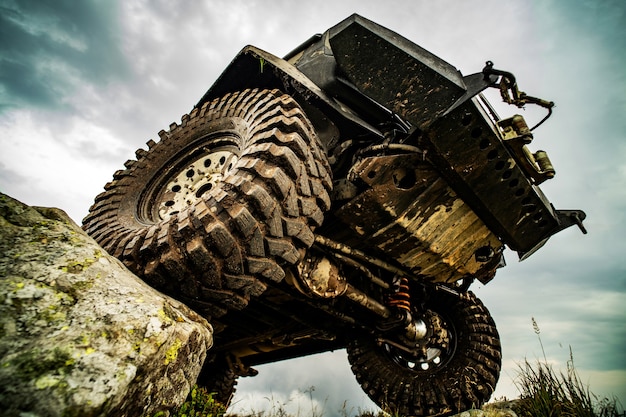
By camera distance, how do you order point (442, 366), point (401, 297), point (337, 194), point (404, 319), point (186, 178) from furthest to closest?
1. point (442, 366)
2. point (404, 319)
3. point (401, 297)
4. point (186, 178)
5. point (337, 194)

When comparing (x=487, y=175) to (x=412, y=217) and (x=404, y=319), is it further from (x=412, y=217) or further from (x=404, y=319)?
(x=404, y=319)

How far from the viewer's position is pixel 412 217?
Result: 90.8 inches

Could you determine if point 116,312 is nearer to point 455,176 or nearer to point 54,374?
point 54,374

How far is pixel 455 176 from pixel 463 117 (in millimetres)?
387

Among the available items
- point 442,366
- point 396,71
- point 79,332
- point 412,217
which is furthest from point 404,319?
point 79,332

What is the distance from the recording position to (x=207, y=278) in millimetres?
1508

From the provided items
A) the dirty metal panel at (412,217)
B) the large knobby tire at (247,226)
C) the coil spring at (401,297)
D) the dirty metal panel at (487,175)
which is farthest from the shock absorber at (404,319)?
the large knobby tire at (247,226)

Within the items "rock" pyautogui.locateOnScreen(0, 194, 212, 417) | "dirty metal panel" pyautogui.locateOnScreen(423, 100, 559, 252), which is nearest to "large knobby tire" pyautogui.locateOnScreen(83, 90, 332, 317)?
"rock" pyautogui.locateOnScreen(0, 194, 212, 417)

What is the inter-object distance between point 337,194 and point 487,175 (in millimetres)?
990

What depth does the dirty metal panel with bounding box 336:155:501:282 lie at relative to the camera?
2.19 meters

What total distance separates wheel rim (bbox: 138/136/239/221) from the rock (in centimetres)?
108

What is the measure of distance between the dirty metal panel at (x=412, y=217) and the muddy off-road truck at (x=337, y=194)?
1 centimetres

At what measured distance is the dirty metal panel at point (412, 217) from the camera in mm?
2191

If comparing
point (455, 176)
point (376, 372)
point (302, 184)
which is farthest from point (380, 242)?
point (376, 372)
